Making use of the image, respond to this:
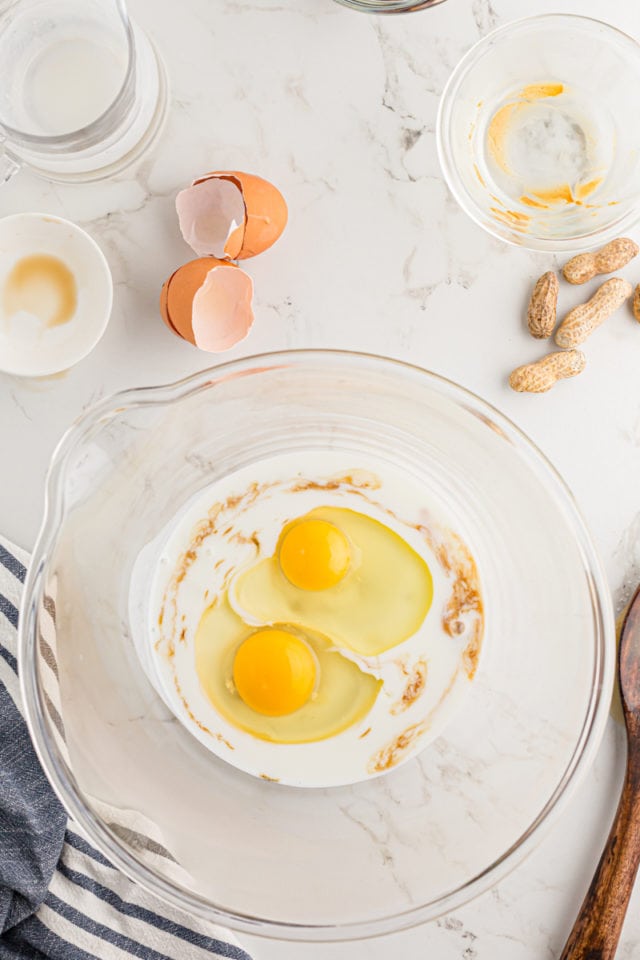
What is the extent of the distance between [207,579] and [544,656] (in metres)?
0.39

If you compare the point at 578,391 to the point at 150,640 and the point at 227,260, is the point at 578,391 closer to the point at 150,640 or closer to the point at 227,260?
the point at 227,260

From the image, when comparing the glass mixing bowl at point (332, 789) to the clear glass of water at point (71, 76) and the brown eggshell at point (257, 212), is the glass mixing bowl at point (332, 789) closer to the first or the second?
the brown eggshell at point (257, 212)

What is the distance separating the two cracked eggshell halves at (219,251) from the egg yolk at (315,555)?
0.24 m

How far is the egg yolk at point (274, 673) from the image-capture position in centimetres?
106

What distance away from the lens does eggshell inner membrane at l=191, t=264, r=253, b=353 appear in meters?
1.08

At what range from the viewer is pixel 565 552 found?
110 centimetres

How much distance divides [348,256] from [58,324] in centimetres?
36

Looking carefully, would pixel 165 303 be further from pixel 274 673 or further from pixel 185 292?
pixel 274 673

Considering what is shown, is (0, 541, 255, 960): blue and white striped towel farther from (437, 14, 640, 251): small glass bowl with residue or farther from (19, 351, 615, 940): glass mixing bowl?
(437, 14, 640, 251): small glass bowl with residue

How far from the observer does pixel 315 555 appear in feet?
3.52

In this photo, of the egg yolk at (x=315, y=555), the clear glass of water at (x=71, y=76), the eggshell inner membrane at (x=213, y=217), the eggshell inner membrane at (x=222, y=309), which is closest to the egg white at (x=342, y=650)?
the egg yolk at (x=315, y=555)

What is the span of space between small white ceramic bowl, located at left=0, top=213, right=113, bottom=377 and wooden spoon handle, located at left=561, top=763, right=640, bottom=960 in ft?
2.74

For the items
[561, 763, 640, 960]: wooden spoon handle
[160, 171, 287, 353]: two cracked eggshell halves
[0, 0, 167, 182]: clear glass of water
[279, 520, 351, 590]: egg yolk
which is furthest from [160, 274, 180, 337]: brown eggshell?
[561, 763, 640, 960]: wooden spoon handle

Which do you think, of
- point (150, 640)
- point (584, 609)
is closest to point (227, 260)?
point (150, 640)
